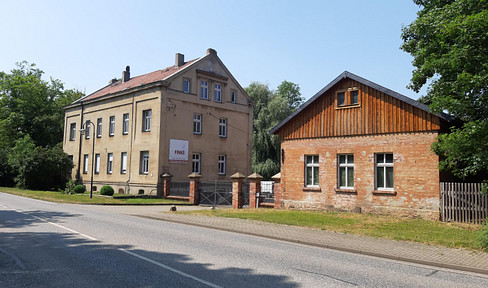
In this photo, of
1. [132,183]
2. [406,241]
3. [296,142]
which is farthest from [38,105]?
[406,241]

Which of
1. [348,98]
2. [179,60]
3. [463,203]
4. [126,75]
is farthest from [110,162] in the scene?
[463,203]

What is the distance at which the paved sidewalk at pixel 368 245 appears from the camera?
8.14 meters

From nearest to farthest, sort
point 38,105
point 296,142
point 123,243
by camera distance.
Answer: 1. point 123,243
2. point 296,142
3. point 38,105

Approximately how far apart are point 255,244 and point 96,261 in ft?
13.9

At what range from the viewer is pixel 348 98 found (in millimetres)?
18281

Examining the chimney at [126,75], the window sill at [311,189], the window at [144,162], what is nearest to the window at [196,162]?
the window at [144,162]

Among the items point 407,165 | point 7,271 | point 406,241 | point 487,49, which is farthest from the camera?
point 407,165

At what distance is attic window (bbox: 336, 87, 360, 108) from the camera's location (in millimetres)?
18084

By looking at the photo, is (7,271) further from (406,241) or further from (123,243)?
(406,241)

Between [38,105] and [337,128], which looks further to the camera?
[38,105]

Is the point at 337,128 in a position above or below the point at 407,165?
above

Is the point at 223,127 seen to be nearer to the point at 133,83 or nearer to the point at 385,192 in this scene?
the point at 133,83

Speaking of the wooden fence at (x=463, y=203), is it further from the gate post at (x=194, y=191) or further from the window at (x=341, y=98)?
the gate post at (x=194, y=191)

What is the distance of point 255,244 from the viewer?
997 centimetres
